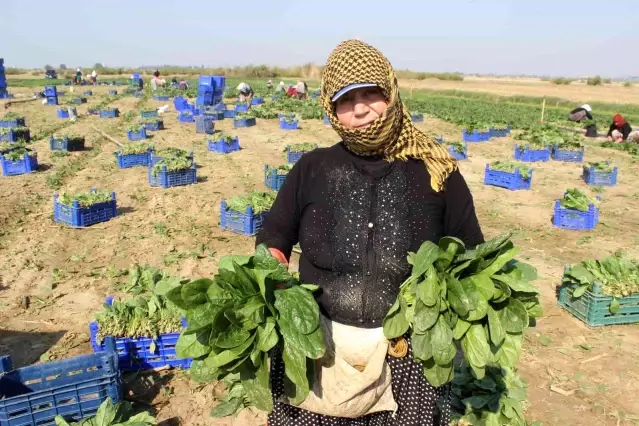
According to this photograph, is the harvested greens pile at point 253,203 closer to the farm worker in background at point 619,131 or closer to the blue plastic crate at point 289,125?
the blue plastic crate at point 289,125

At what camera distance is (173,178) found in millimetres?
11516

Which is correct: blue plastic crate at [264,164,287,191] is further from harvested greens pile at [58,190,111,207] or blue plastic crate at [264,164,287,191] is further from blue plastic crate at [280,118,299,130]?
blue plastic crate at [280,118,299,130]

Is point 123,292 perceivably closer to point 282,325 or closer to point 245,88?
point 282,325

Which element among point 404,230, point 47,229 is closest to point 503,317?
point 404,230

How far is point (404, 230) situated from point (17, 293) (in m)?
6.06

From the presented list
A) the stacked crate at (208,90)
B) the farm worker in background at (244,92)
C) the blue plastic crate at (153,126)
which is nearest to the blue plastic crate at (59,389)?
the blue plastic crate at (153,126)

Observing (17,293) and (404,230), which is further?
(17,293)

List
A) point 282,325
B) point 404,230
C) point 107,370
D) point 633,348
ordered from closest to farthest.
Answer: point 282,325, point 404,230, point 107,370, point 633,348

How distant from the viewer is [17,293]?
253 inches

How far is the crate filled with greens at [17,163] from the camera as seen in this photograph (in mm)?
12222

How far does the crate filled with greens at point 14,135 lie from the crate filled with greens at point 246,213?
11.4 metres

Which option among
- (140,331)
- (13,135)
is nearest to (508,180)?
(140,331)

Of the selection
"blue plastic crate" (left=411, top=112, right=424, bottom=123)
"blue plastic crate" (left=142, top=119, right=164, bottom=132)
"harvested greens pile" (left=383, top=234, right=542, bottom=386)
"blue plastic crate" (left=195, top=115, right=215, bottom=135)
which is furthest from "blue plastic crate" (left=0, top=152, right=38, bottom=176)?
"blue plastic crate" (left=411, top=112, right=424, bottom=123)

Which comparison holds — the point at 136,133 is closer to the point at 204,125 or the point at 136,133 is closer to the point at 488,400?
the point at 204,125
